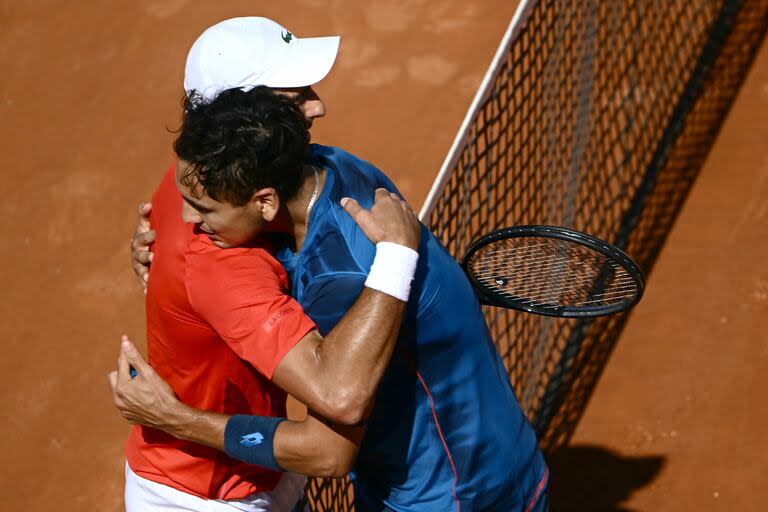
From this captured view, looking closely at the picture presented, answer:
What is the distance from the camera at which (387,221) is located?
2234 millimetres

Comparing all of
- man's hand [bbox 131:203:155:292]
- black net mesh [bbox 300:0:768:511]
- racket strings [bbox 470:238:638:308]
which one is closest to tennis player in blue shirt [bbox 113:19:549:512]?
man's hand [bbox 131:203:155:292]

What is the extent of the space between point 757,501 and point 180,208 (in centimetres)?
247

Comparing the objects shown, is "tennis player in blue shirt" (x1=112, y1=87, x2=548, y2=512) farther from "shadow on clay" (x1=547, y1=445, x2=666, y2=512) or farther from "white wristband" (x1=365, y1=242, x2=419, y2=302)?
"shadow on clay" (x1=547, y1=445, x2=666, y2=512)

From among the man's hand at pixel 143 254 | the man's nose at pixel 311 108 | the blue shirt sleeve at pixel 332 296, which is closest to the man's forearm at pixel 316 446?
the blue shirt sleeve at pixel 332 296

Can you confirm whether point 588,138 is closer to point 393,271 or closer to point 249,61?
point 249,61

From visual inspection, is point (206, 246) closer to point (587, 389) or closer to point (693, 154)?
point (587, 389)

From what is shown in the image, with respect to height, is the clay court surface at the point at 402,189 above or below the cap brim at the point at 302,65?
below

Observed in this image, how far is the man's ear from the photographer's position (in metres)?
2.24

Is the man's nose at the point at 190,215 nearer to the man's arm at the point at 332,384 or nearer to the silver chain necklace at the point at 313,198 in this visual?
the silver chain necklace at the point at 313,198

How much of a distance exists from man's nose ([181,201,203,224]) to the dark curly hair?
0.28ft

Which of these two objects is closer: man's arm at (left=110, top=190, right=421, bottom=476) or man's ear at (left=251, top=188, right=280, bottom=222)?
man's arm at (left=110, top=190, right=421, bottom=476)

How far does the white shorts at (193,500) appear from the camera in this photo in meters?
2.62

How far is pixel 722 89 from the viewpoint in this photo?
5.38 m

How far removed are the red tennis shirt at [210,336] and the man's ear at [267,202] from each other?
0.11 metres
